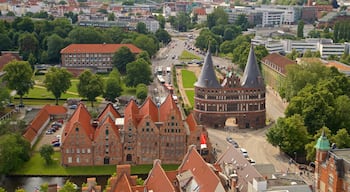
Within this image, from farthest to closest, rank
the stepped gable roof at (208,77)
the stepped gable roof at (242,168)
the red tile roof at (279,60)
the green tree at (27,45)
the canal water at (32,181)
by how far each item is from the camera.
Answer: the green tree at (27,45) < the red tile roof at (279,60) < the stepped gable roof at (208,77) < the canal water at (32,181) < the stepped gable roof at (242,168)

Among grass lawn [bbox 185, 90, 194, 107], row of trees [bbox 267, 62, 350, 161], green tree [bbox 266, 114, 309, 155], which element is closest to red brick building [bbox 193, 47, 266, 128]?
row of trees [bbox 267, 62, 350, 161]

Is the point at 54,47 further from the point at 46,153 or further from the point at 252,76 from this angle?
the point at 46,153

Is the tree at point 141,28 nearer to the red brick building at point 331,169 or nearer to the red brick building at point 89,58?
the red brick building at point 89,58

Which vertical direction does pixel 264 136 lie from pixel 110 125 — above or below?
below

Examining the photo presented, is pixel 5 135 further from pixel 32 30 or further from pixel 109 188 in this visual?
pixel 32 30

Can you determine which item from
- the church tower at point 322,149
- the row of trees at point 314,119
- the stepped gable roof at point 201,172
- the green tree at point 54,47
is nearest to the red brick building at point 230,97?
the row of trees at point 314,119

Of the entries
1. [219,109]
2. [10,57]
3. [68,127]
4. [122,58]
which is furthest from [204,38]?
[68,127]
